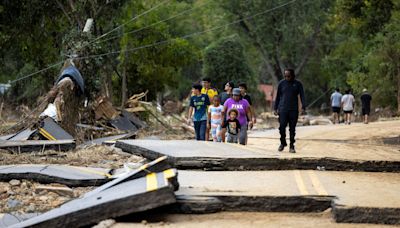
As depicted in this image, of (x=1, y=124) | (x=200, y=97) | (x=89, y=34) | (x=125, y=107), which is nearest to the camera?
(x=200, y=97)

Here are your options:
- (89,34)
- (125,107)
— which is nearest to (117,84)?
(125,107)

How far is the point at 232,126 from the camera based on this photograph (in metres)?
14.3

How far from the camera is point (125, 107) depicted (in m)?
25.2

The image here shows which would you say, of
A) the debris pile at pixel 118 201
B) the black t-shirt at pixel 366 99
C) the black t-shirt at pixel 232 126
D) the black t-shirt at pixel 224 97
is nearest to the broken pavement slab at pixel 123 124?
the black t-shirt at pixel 224 97

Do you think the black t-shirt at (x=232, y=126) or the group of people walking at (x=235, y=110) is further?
the black t-shirt at (x=232, y=126)

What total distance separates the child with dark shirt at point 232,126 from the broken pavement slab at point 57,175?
4.16m

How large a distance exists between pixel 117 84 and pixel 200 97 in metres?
18.7

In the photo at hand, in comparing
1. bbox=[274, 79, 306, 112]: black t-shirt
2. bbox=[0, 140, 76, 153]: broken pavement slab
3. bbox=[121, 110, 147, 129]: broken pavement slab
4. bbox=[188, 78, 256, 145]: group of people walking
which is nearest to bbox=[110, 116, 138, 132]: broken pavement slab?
bbox=[121, 110, 147, 129]: broken pavement slab

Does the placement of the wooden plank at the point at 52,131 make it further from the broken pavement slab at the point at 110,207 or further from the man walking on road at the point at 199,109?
the broken pavement slab at the point at 110,207

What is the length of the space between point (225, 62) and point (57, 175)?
3849 cm

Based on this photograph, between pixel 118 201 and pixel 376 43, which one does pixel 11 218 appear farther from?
pixel 376 43

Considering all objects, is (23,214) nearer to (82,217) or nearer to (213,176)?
(82,217)

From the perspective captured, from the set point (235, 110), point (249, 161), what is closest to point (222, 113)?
point (235, 110)

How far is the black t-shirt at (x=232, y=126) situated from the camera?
1418 cm
